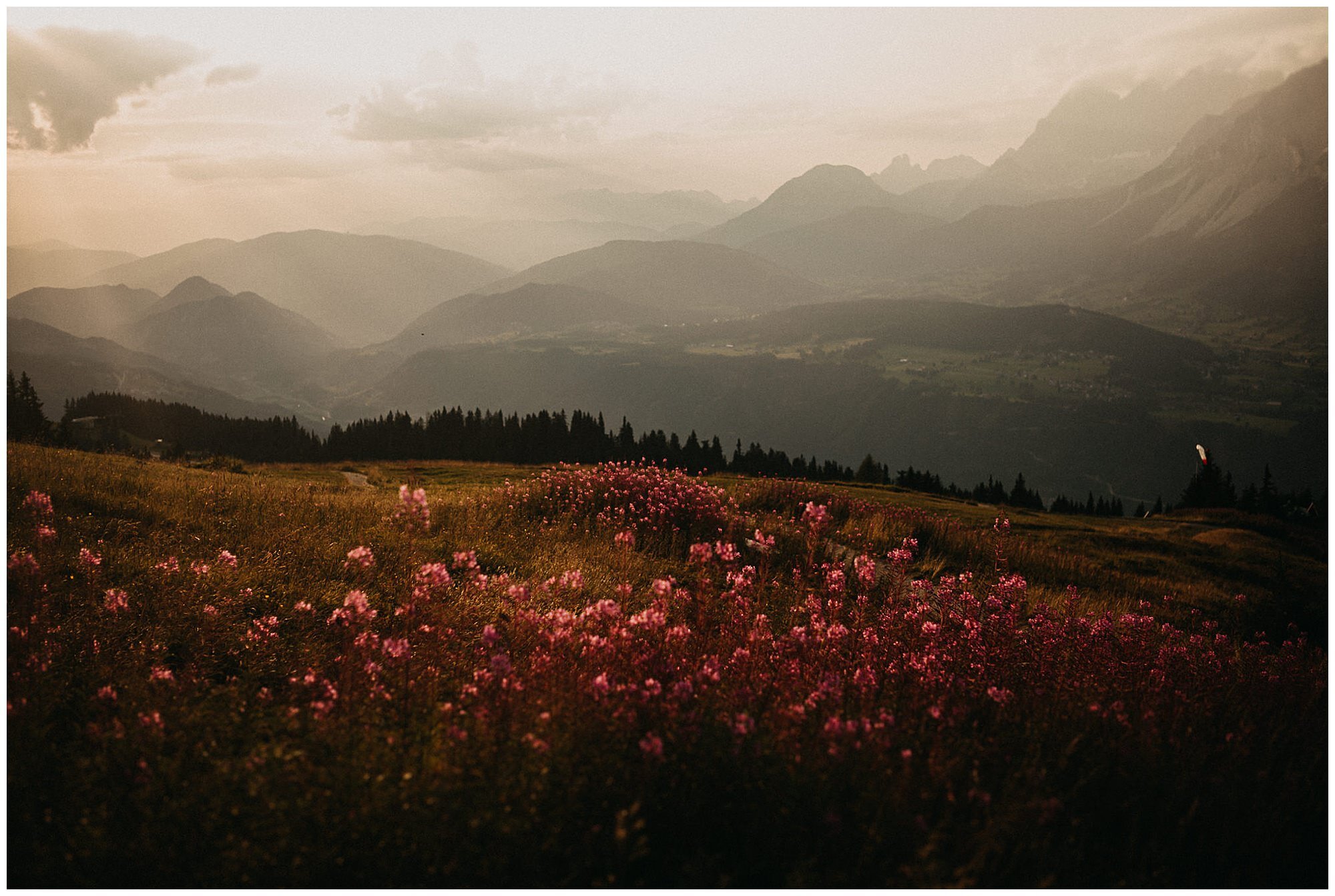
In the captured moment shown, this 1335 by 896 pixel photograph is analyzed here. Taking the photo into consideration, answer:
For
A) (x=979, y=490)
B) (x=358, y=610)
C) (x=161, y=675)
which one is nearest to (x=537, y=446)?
(x=979, y=490)

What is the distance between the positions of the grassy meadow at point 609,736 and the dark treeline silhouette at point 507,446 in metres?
60.2

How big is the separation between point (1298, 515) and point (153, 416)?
196545 millimetres

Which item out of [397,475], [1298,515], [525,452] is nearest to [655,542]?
[397,475]

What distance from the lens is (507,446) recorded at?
100688mm

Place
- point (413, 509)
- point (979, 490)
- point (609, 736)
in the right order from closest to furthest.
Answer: point (609, 736) < point (413, 509) < point (979, 490)

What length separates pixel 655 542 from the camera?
1066cm

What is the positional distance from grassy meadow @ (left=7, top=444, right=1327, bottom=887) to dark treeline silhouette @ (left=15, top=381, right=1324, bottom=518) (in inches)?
2370

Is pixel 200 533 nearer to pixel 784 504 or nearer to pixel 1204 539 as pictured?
pixel 784 504

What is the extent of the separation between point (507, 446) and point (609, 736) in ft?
331

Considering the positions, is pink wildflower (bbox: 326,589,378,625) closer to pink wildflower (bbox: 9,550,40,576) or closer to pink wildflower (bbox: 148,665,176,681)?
pink wildflower (bbox: 148,665,176,681)

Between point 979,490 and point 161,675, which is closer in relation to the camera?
point 161,675

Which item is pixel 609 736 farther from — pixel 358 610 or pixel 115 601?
pixel 115 601

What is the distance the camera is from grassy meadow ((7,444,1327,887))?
9.62 feet

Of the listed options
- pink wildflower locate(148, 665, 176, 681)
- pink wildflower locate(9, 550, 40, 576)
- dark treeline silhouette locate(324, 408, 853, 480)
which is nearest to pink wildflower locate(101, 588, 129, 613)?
pink wildflower locate(9, 550, 40, 576)
